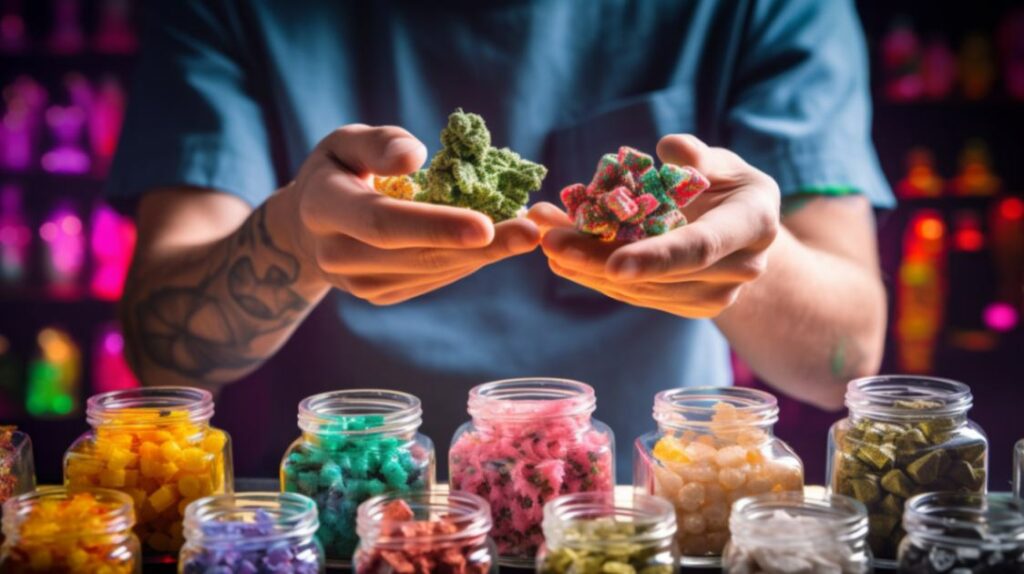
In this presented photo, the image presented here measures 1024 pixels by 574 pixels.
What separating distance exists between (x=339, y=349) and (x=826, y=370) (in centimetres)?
88

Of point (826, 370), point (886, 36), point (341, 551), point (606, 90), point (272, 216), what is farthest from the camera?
point (886, 36)

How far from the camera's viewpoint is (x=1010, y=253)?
3.06 m

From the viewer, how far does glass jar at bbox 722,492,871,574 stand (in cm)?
94

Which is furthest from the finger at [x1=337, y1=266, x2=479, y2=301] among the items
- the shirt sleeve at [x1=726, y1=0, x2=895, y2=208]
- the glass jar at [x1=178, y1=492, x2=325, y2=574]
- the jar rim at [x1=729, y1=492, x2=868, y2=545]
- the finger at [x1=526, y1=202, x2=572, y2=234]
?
the shirt sleeve at [x1=726, y1=0, x2=895, y2=208]

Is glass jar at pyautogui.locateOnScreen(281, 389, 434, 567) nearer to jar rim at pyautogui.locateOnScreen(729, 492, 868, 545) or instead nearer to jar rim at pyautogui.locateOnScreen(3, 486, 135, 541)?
jar rim at pyautogui.locateOnScreen(3, 486, 135, 541)

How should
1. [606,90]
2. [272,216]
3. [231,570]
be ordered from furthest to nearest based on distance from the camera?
1. [606,90]
2. [272,216]
3. [231,570]

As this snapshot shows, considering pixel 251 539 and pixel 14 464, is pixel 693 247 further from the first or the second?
pixel 14 464

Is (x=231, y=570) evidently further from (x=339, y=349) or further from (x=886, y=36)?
(x=886, y=36)

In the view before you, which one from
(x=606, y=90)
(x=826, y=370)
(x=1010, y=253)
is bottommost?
(x=826, y=370)

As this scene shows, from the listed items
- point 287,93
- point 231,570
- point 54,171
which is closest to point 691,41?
point 287,93

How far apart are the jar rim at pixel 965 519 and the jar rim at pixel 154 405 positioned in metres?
0.76

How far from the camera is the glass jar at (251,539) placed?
965 millimetres

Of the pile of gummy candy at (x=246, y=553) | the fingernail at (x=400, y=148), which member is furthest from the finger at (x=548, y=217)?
the pile of gummy candy at (x=246, y=553)

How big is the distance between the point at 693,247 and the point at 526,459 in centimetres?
29
